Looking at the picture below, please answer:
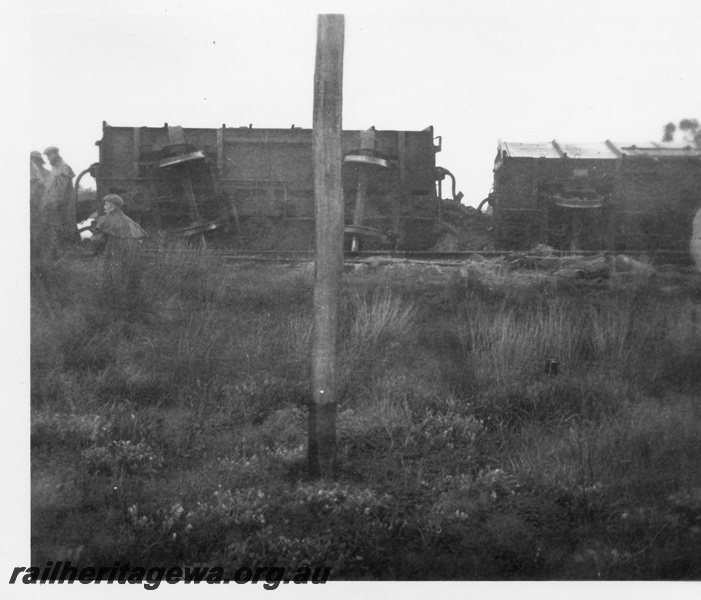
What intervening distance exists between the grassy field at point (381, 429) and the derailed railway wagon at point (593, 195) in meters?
1.35

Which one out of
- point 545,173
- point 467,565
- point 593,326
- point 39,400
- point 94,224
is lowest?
point 467,565

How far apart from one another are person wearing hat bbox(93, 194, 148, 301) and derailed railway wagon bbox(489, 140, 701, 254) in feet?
12.0

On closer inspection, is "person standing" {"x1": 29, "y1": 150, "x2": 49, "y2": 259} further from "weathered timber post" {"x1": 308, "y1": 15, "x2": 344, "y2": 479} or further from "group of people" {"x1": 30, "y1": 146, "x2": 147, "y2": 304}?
"weathered timber post" {"x1": 308, "y1": 15, "x2": 344, "y2": 479}

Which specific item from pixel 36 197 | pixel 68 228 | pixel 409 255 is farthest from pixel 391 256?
pixel 36 197

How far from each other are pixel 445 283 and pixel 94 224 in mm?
3366

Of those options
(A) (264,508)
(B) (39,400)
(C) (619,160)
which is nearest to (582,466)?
(A) (264,508)

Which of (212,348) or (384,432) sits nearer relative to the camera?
(384,432)

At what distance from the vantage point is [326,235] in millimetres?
4316

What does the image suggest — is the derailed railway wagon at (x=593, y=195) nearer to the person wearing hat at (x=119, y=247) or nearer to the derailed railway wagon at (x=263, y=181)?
the derailed railway wagon at (x=263, y=181)

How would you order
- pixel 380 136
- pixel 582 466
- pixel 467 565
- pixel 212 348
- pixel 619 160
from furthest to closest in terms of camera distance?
pixel 380 136 < pixel 619 160 < pixel 212 348 < pixel 582 466 < pixel 467 565

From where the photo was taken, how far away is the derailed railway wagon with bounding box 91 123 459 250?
25.5ft

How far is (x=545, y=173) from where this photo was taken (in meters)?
8.41

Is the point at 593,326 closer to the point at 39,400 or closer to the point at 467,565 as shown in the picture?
the point at 467,565

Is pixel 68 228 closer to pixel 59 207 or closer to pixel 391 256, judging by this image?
pixel 59 207
